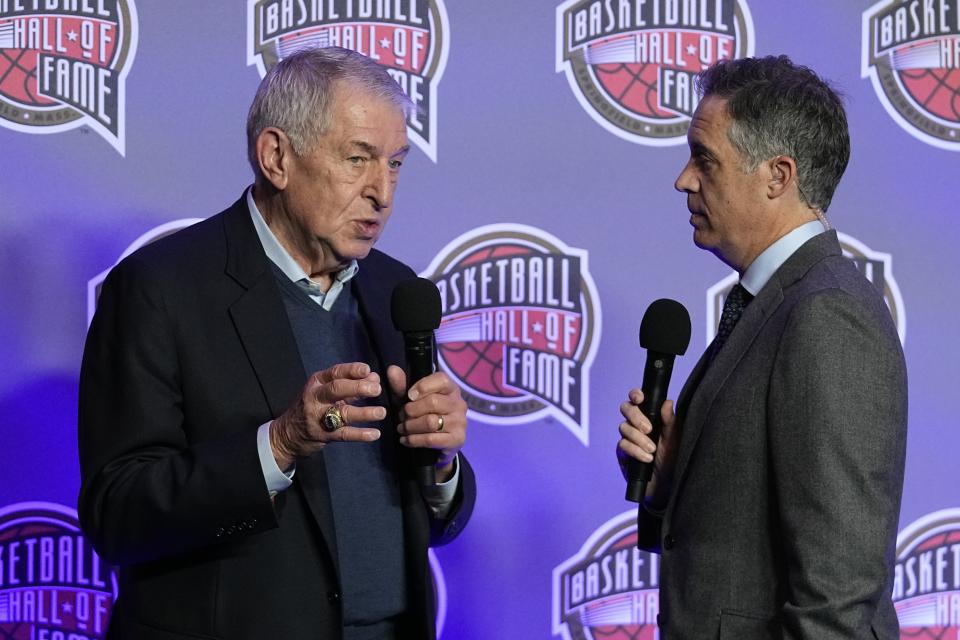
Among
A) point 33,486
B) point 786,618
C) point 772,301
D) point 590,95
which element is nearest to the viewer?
point 786,618

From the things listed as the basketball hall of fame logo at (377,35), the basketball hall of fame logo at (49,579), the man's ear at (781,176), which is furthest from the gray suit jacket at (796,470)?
the basketball hall of fame logo at (49,579)

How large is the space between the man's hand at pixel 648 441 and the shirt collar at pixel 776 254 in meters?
0.24

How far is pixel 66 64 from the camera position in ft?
8.23

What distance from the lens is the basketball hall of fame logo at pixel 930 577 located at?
2.76m

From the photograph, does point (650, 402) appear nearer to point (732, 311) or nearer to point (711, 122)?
point (732, 311)

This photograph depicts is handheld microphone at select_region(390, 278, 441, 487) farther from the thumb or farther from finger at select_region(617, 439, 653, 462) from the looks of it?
finger at select_region(617, 439, 653, 462)

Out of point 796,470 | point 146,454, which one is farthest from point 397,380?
→ point 796,470

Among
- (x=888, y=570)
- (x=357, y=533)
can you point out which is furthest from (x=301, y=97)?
(x=888, y=570)

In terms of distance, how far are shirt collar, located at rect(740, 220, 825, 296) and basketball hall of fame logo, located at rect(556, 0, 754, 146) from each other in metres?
1.02

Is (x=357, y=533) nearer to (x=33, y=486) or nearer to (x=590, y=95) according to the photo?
(x=33, y=486)

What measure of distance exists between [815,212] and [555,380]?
104 cm

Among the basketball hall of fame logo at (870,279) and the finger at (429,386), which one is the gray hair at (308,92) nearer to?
the finger at (429,386)

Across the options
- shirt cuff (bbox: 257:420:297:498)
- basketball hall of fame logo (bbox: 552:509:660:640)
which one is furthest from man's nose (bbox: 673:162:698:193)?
basketball hall of fame logo (bbox: 552:509:660:640)

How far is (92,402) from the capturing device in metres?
1.68
